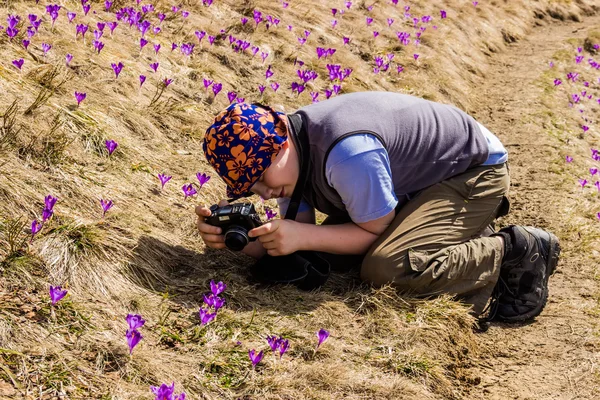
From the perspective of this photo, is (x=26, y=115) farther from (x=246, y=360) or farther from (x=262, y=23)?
(x=262, y=23)

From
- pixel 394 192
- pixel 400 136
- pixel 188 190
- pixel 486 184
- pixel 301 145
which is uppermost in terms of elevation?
pixel 400 136

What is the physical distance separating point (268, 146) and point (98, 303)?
1169mm

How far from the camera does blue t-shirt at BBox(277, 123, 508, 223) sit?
11.5 feet

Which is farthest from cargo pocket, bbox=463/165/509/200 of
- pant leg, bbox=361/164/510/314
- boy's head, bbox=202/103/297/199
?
boy's head, bbox=202/103/297/199

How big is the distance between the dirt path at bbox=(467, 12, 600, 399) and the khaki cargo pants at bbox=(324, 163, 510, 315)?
38cm

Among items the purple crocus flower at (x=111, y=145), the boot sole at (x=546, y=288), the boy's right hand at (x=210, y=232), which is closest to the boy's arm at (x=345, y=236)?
the boy's right hand at (x=210, y=232)

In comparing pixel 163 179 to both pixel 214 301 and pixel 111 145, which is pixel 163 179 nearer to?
pixel 111 145

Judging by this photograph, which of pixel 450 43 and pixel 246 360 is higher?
pixel 246 360

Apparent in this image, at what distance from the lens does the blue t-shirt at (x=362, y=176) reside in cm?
A: 351

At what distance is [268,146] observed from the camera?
3.49 m

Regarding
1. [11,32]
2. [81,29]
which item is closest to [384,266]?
[11,32]

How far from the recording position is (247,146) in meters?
3.44

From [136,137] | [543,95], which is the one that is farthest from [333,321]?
[543,95]

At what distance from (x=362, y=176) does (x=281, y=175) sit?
0.44m
